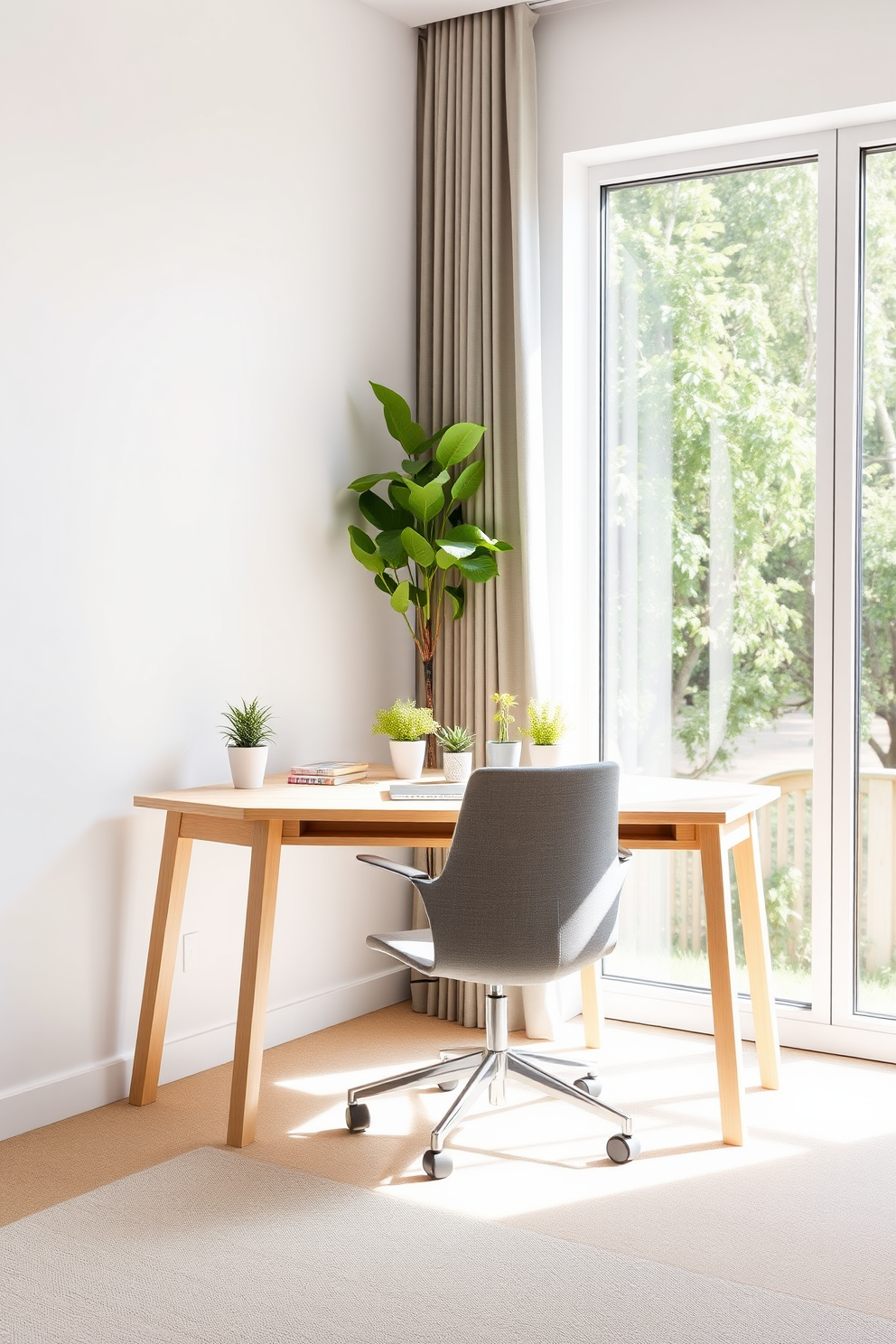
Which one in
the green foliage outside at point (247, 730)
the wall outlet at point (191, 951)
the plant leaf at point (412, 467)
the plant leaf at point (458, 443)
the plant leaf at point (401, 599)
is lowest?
the wall outlet at point (191, 951)

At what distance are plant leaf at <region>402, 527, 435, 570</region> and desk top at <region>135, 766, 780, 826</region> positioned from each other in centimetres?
71

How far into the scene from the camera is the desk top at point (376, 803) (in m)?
2.83

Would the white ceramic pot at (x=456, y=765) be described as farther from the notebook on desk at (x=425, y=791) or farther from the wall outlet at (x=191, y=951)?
the wall outlet at (x=191, y=951)

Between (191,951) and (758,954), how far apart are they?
1.48m

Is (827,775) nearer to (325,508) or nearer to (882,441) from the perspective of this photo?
(882,441)

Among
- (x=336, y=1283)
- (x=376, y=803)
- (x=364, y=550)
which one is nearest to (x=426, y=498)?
(x=364, y=550)

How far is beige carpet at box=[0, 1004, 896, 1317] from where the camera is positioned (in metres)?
2.36

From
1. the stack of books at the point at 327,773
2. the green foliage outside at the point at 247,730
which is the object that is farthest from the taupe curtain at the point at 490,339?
the green foliage outside at the point at 247,730

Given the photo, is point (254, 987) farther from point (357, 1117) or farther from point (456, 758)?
point (456, 758)

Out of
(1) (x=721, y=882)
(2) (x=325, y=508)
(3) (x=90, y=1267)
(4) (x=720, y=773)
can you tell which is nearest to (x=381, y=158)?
(2) (x=325, y=508)

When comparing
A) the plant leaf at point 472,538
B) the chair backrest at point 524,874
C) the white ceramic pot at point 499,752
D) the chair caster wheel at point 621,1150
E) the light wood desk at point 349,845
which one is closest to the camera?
the chair backrest at point 524,874

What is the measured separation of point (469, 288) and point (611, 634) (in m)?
1.15

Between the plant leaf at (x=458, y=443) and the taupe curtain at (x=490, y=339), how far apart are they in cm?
12

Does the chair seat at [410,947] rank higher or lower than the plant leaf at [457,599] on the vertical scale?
lower
